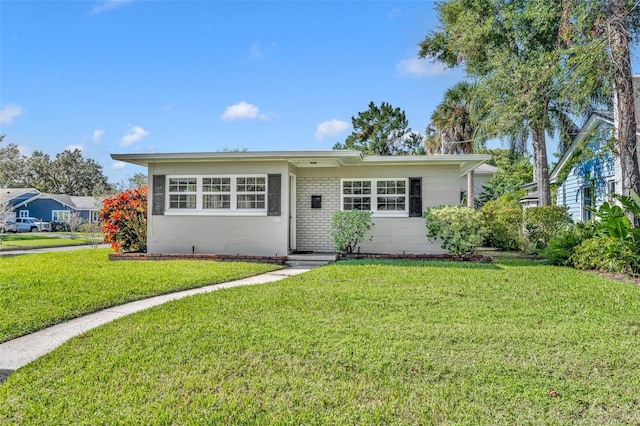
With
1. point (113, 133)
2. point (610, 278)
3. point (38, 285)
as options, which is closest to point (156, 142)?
point (113, 133)

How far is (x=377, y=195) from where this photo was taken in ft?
39.2

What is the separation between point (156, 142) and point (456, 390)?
2161 cm

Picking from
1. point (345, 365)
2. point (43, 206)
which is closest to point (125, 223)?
point (345, 365)

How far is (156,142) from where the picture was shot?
21.7 meters

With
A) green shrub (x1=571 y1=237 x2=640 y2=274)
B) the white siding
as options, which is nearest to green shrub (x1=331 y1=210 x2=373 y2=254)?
the white siding

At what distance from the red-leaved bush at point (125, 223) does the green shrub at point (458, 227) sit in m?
8.64

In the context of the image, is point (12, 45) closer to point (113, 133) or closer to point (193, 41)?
point (193, 41)

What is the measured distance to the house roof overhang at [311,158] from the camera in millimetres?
10406

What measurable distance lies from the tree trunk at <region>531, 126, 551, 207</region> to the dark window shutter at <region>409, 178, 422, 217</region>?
7.71 metres

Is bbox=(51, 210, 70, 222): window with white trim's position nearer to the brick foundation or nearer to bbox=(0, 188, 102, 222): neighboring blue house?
bbox=(0, 188, 102, 222): neighboring blue house

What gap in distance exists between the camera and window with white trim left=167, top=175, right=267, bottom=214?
11359 mm

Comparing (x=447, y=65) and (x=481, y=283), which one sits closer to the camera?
(x=481, y=283)

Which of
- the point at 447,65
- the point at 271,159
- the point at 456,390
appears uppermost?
the point at 447,65

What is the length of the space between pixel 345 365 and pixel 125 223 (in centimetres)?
1060
